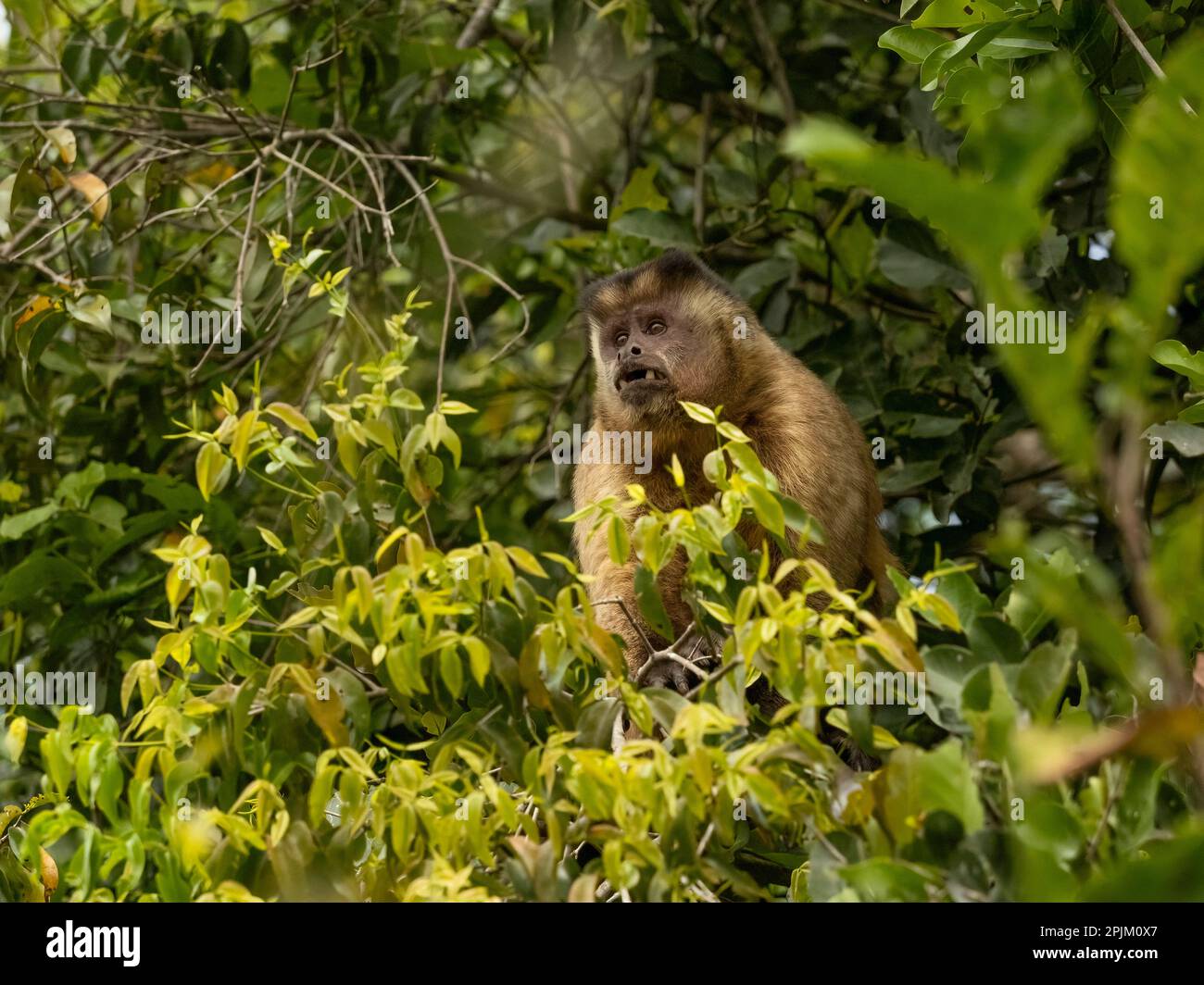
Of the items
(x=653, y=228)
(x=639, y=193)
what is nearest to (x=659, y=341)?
(x=653, y=228)

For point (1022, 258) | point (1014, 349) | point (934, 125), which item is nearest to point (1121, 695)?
point (1014, 349)

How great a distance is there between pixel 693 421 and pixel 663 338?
A: 0.36m

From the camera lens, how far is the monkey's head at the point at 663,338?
211 inches

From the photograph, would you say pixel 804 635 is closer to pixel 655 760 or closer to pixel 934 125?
pixel 655 760

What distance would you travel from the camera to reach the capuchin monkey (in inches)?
199

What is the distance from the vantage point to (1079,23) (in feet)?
13.3

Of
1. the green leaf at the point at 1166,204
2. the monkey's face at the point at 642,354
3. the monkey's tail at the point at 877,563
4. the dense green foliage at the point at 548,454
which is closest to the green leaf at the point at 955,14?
the dense green foliage at the point at 548,454

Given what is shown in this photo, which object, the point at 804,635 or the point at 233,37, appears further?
the point at 233,37

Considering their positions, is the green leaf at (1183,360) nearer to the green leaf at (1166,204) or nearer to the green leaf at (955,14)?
the green leaf at (955,14)

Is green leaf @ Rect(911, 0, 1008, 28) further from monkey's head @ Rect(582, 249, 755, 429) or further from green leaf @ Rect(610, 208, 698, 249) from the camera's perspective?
green leaf @ Rect(610, 208, 698, 249)

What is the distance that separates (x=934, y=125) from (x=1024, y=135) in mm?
4679

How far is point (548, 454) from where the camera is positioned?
6.77 metres

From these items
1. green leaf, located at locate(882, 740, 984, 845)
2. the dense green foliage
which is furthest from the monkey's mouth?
green leaf, located at locate(882, 740, 984, 845)

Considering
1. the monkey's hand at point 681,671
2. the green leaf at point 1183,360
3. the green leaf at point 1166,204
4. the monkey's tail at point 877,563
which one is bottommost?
the monkey's hand at point 681,671
